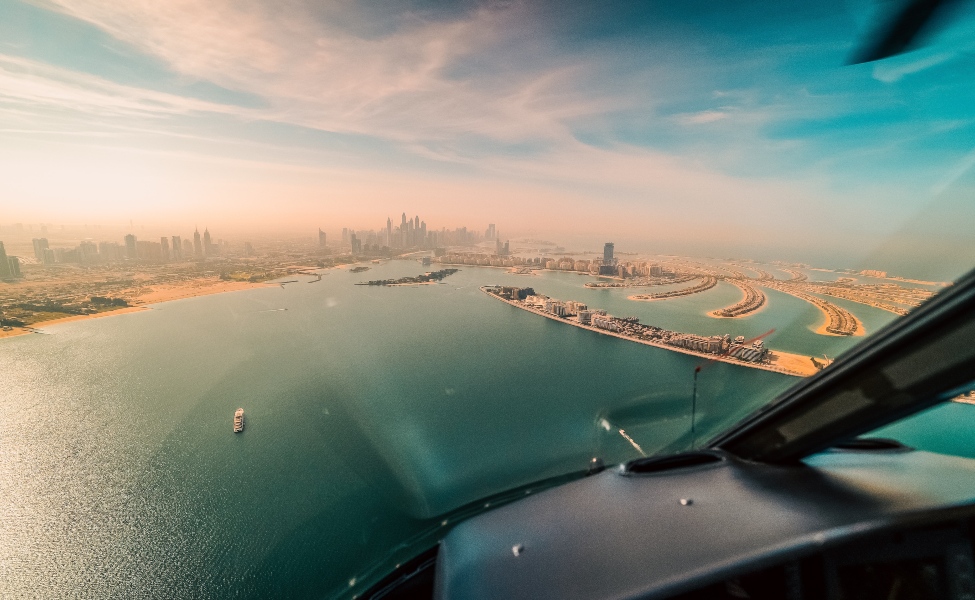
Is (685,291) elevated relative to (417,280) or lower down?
elevated

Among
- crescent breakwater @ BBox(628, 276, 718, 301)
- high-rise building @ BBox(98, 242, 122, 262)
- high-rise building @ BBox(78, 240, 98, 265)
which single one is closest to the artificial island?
high-rise building @ BBox(98, 242, 122, 262)

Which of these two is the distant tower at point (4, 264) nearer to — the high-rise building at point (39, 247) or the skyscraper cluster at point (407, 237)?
the high-rise building at point (39, 247)

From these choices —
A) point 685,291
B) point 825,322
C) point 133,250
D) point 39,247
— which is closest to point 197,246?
point 133,250

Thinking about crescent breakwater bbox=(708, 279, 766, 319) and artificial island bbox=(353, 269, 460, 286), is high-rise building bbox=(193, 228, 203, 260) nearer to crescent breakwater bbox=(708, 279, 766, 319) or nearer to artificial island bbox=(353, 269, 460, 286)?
artificial island bbox=(353, 269, 460, 286)

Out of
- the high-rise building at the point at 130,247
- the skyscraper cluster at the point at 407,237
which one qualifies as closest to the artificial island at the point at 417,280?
the skyscraper cluster at the point at 407,237

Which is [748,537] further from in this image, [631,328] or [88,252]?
[88,252]

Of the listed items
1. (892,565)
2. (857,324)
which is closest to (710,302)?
(857,324)
